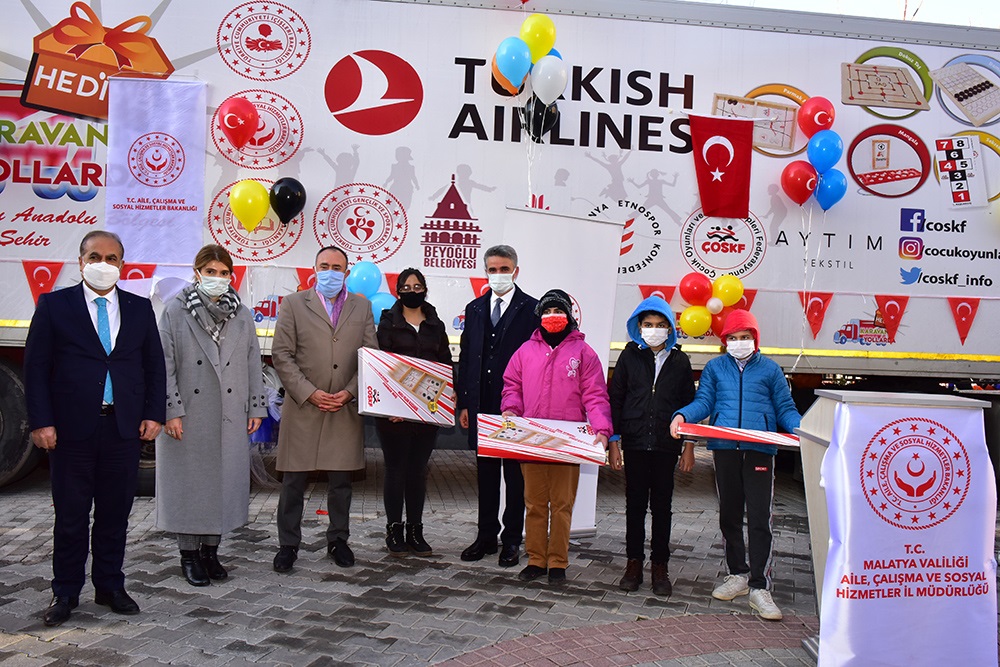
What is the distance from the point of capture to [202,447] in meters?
4.79

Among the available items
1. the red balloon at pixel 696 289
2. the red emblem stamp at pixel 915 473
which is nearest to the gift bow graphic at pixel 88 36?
the red balloon at pixel 696 289

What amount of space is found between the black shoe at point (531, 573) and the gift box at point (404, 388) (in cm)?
103

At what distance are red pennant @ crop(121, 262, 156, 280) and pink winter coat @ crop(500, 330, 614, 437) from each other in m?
3.24

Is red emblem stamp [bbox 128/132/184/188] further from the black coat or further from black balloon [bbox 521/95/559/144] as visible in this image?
A: the black coat

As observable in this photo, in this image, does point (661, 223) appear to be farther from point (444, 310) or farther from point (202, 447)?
point (202, 447)

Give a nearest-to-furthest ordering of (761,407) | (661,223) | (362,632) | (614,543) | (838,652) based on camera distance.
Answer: (838,652)
(362,632)
(761,407)
(614,543)
(661,223)

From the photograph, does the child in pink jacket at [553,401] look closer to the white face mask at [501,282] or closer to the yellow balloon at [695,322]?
the white face mask at [501,282]

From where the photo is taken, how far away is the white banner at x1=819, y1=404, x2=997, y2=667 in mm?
3389

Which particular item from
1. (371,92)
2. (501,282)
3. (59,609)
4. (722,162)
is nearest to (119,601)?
(59,609)

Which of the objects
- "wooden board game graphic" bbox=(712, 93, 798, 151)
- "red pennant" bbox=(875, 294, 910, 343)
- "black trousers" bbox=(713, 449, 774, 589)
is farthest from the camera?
"red pennant" bbox=(875, 294, 910, 343)

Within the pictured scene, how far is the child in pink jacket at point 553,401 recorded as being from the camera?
4.98m

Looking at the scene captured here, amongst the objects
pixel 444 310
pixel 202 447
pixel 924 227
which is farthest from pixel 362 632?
pixel 924 227

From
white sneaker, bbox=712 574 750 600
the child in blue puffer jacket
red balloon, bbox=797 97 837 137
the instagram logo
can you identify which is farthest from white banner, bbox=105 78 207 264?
the instagram logo

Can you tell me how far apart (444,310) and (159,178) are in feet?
7.96
